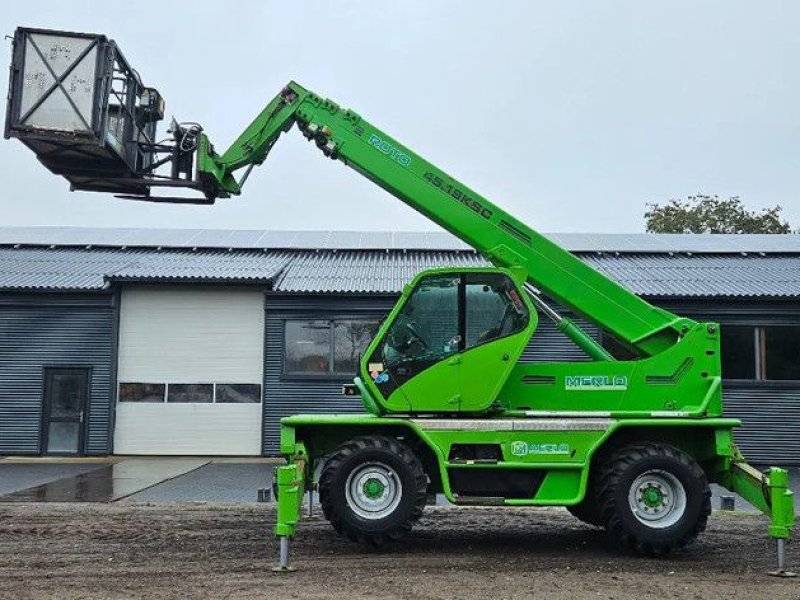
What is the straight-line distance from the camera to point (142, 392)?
19.6 metres

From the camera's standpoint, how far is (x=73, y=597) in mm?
7082

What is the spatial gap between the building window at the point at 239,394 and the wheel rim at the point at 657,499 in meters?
12.4

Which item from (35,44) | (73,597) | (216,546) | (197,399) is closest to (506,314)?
(216,546)

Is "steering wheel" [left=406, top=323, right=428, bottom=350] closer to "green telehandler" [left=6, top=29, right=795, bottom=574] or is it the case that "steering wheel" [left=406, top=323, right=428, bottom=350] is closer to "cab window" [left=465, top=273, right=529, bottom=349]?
"green telehandler" [left=6, top=29, right=795, bottom=574]

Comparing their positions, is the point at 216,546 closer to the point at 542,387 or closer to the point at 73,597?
the point at 73,597

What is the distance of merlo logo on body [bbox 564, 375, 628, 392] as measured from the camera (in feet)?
30.4

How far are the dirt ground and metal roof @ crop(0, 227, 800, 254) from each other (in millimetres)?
12538

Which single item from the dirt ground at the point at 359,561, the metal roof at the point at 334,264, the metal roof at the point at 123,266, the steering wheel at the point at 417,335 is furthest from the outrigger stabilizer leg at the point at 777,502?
the metal roof at the point at 123,266

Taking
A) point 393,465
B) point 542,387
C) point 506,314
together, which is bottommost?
point 393,465

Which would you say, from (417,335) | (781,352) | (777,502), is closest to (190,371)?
(417,335)

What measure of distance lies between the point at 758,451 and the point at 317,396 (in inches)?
406

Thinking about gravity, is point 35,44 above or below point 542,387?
above

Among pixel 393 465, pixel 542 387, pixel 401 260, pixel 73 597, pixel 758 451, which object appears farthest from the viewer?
pixel 401 260

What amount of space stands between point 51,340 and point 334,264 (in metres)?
7.22
